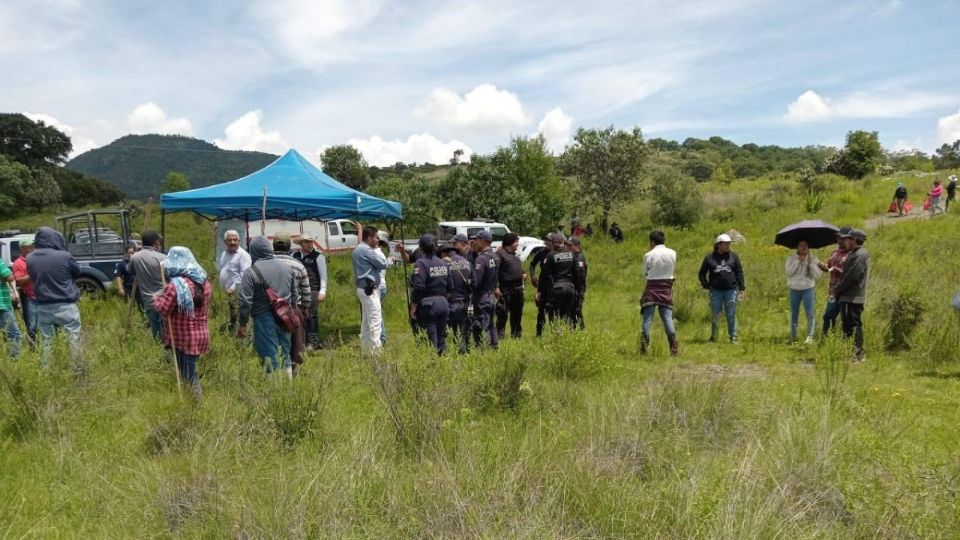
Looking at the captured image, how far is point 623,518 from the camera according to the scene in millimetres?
2639

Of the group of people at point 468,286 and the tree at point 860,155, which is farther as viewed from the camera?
→ the tree at point 860,155

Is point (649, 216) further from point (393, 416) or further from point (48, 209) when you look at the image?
point (48, 209)

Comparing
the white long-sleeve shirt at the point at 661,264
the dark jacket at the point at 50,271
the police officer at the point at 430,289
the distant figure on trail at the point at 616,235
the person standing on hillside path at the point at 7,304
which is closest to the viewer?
the dark jacket at the point at 50,271

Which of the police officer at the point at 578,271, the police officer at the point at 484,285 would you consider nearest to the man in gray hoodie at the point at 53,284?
the police officer at the point at 484,285

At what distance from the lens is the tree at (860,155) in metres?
30.8

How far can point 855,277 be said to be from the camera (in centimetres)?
671

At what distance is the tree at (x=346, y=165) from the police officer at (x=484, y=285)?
59133 millimetres

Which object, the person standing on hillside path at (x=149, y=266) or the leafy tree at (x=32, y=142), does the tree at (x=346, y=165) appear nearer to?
the leafy tree at (x=32, y=142)

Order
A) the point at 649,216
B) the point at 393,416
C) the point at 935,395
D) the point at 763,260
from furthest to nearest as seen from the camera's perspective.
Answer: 1. the point at 649,216
2. the point at 763,260
3. the point at 935,395
4. the point at 393,416

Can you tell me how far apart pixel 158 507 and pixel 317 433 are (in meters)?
1.09

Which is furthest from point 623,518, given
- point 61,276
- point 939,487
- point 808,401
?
point 61,276

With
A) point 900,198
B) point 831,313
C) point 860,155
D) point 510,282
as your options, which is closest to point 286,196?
point 510,282

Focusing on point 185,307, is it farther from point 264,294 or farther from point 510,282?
point 510,282

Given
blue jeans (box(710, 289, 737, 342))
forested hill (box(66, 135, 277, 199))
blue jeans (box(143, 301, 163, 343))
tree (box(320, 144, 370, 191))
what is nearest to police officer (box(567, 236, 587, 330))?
blue jeans (box(710, 289, 737, 342))
